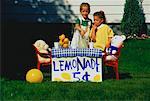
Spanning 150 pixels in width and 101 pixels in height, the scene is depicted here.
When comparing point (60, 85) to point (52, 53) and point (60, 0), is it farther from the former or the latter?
point (60, 0)

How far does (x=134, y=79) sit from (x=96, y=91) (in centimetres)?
194

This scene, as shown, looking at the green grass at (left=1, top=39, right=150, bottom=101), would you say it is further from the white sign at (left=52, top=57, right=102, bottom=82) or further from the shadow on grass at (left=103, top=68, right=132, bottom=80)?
the white sign at (left=52, top=57, right=102, bottom=82)

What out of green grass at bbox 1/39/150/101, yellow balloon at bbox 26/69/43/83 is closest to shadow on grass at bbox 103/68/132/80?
green grass at bbox 1/39/150/101

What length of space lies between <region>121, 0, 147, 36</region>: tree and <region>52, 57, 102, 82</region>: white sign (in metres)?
7.48

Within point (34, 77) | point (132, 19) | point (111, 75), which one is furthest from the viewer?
point (132, 19)

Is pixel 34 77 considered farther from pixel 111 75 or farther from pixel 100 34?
pixel 111 75

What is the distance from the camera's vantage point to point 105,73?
1212 cm

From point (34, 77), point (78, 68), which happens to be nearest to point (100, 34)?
point (78, 68)

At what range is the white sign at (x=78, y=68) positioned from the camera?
10.8 meters

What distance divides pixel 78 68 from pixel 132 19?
25.1ft

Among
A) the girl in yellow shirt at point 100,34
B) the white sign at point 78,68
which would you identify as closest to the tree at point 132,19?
the girl in yellow shirt at point 100,34

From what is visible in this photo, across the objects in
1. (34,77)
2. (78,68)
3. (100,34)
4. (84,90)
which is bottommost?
(84,90)

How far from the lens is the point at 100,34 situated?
11.7 meters

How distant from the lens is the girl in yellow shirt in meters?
11.5
